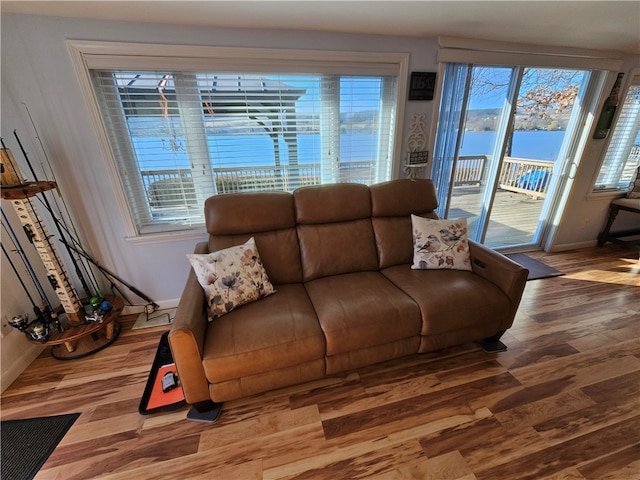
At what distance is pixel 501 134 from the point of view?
9.01 feet

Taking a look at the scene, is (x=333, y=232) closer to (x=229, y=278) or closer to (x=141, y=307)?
(x=229, y=278)

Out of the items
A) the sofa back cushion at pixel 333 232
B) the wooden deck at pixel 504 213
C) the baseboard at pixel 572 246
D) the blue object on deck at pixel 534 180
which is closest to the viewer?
the sofa back cushion at pixel 333 232

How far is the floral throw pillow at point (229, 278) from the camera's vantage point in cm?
158

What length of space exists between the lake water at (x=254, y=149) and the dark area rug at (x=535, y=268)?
4.80 ft

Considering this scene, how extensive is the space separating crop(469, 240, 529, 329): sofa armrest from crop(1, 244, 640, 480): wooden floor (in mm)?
474

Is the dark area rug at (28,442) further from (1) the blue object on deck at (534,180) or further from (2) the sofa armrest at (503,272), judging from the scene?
(1) the blue object on deck at (534,180)

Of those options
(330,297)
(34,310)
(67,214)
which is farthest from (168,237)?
(330,297)

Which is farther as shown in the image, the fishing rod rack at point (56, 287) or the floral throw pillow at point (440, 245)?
the floral throw pillow at point (440, 245)

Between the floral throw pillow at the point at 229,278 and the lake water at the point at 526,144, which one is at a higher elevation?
the lake water at the point at 526,144

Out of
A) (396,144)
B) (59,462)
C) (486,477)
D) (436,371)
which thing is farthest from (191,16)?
(486,477)

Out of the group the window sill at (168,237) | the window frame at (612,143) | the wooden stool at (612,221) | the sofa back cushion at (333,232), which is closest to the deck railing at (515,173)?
the window frame at (612,143)

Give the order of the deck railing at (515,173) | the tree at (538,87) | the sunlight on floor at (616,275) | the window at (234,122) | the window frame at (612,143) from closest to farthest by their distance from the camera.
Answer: the window at (234,122) → the tree at (538,87) → the sunlight on floor at (616,275) → the window frame at (612,143) → the deck railing at (515,173)

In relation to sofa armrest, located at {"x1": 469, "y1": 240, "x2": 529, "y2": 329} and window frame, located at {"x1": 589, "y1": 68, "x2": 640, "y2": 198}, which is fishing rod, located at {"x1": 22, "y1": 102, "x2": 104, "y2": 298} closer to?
sofa armrest, located at {"x1": 469, "y1": 240, "x2": 529, "y2": 329}

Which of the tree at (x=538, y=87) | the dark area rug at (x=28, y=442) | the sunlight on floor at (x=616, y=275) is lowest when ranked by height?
the dark area rug at (x=28, y=442)
